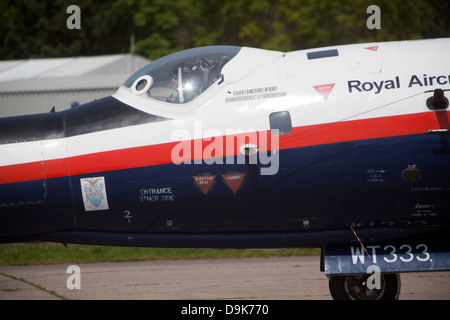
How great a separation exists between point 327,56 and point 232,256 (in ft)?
21.4

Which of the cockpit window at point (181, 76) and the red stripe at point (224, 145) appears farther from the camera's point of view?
the cockpit window at point (181, 76)

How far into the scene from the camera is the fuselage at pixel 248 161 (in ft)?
19.9

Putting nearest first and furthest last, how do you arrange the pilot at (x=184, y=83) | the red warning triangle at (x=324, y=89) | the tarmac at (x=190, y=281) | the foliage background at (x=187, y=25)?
the red warning triangle at (x=324, y=89) < the pilot at (x=184, y=83) < the tarmac at (x=190, y=281) < the foliage background at (x=187, y=25)

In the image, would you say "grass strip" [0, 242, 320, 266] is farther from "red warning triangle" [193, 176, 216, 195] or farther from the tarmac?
"red warning triangle" [193, 176, 216, 195]

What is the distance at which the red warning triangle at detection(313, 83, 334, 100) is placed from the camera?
6188 mm

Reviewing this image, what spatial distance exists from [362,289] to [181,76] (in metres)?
3.21

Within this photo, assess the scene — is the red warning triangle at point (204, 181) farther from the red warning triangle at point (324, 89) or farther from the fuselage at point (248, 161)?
the red warning triangle at point (324, 89)

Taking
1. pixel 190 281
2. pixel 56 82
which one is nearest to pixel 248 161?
pixel 190 281

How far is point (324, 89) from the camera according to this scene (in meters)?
6.22

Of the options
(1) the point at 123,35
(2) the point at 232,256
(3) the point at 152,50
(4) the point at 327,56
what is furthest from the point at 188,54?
(1) the point at 123,35

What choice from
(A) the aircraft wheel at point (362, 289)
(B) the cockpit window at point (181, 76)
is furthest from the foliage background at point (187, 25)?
(B) the cockpit window at point (181, 76)

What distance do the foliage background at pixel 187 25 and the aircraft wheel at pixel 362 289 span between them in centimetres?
2976

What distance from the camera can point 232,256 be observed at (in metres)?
12.3

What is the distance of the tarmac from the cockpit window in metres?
3.32
